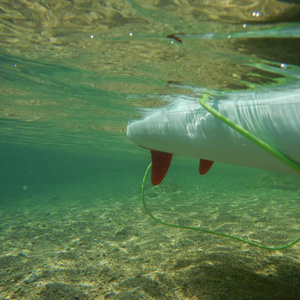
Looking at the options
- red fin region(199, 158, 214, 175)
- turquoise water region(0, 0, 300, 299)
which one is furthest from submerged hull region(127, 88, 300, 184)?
turquoise water region(0, 0, 300, 299)

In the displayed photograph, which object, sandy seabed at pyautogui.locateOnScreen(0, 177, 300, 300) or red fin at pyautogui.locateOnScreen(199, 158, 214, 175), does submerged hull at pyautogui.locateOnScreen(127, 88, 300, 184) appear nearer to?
red fin at pyautogui.locateOnScreen(199, 158, 214, 175)

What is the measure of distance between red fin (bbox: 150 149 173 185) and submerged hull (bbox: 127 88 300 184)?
Answer: 445mm

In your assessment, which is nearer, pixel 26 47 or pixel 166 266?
pixel 166 266

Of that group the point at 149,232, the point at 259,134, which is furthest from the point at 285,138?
the point at 149,232

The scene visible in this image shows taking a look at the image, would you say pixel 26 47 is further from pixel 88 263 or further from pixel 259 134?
pixel 259 134

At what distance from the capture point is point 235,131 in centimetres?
265

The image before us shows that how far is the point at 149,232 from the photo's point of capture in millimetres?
7844

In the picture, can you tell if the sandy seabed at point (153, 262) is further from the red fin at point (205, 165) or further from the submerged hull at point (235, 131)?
the submerged hull at point (235, 131)

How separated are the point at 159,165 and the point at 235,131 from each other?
223 centimetres

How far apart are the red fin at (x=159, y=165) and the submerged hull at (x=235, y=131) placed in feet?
1.46

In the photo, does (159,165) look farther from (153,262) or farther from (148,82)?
(148,82)

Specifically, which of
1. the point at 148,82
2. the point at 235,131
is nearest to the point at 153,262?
the point at 235,131

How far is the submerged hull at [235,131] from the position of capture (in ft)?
7.39

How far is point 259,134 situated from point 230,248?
4.05 metres
